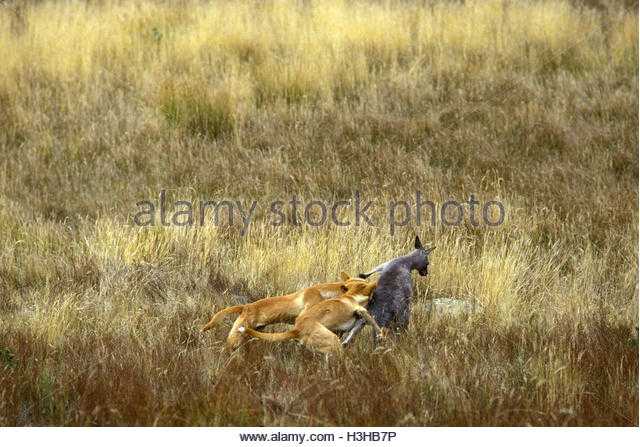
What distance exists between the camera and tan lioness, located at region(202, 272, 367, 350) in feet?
17.0

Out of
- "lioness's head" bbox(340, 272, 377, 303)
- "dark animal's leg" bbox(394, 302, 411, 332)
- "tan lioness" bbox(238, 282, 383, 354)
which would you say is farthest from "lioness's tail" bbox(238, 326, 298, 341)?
"dark animal's leg" bbox(394, 302, 411, 332)

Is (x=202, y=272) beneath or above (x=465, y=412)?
beneath

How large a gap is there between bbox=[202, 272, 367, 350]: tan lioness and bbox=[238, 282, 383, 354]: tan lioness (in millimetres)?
61

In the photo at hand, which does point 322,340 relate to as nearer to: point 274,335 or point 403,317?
point 274,335

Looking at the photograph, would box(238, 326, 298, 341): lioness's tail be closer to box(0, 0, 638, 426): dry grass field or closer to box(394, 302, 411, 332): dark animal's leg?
box(0, 0, 638, 426): dry grass field

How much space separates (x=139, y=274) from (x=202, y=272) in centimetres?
46

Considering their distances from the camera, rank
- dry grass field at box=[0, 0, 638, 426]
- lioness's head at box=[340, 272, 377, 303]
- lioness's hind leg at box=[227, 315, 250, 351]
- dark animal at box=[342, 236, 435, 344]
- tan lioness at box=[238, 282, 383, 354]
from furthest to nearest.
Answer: dark animal at box=[342, 236, 435, 344] → lioness's head at box=[340, 272, 377, 303] → lioness's hind leg at box=[227, 315, 250, 351] → tan lioness at box=[238, 282, 383, 354] → dry grass field at box=[0, 0, 638, 426]

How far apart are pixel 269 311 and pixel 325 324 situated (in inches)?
14.0

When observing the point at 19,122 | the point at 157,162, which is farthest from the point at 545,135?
the point at 19,122

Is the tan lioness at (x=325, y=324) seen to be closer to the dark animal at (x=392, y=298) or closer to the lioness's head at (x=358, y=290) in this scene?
the lioness's head at (x=358, y=290)

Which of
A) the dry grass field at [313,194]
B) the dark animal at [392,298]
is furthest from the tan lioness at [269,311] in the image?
the dark animal at [392,298]
